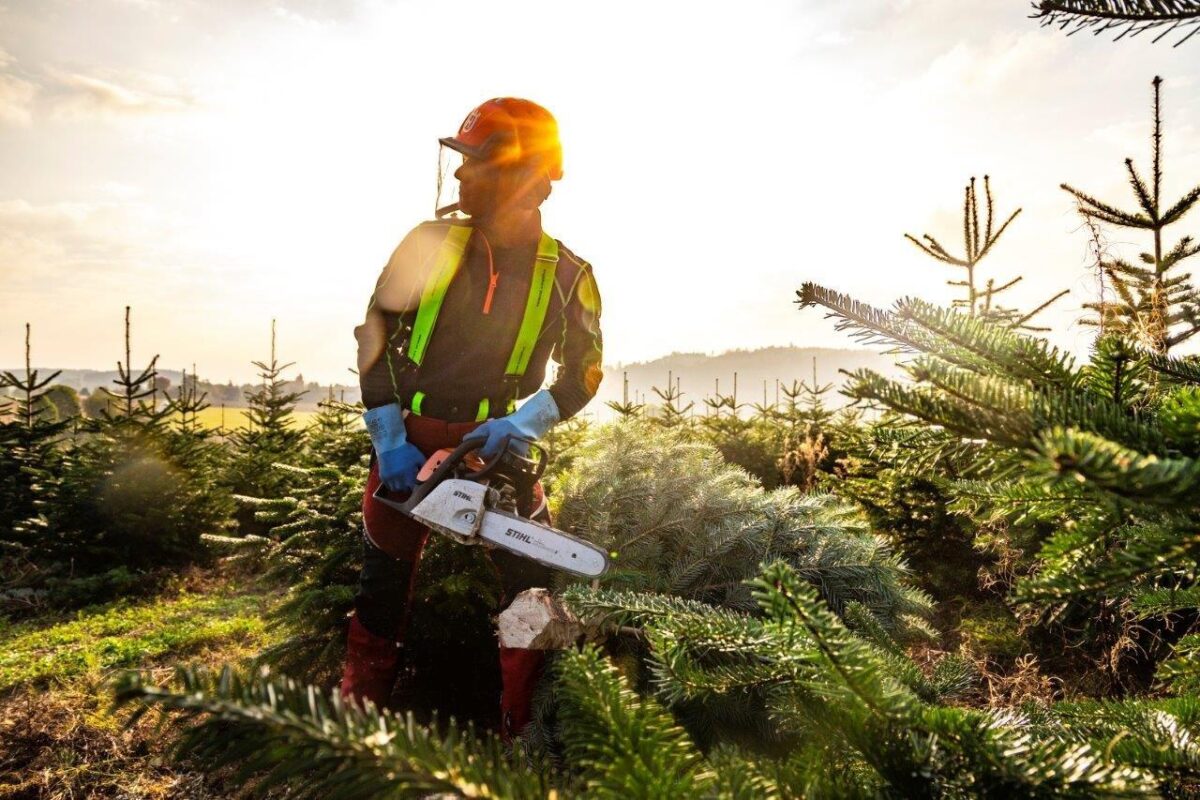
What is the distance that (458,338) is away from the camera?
2.54 m

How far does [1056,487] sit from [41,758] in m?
4.35

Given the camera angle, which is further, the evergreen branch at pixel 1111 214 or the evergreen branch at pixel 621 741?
the evergreen branch at pixel 1111 214

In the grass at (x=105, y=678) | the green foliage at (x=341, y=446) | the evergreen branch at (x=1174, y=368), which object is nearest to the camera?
the evergreen branch at (x=1174, y=368)

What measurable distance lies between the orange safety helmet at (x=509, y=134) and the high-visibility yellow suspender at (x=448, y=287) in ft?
0.99

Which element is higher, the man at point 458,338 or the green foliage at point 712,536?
the man at point 458,338

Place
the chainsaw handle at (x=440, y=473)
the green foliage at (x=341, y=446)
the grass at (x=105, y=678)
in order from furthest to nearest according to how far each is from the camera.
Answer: the green foliage at (x=341, y=446)
the grass at (x=105, y=678)
the chainsaw handle at (x=440, y=473)

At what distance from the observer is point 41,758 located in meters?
3.15

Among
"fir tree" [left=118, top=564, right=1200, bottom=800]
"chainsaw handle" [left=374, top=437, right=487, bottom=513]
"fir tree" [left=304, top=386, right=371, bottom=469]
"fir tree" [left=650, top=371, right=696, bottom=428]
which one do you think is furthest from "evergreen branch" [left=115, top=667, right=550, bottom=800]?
"fir tree" [left=650, top=371, right=696, bottom=428]

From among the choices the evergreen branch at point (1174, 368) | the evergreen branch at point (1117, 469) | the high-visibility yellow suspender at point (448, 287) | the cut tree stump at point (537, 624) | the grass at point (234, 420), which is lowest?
the grass at point (234, 420)

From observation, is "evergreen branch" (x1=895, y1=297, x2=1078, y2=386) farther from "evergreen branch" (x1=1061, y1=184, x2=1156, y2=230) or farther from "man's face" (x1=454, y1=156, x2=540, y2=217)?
"evergreen branch" (x1=1061, y1=184, x2=1156, y2=230)

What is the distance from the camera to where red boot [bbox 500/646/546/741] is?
7.61 ft

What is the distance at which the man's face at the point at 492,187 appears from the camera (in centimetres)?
242

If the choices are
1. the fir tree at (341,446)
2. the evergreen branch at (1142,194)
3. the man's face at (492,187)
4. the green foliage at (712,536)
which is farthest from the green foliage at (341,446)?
the evergreen branch at (1142,194)

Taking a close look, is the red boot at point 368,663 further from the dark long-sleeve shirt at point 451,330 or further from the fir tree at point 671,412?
the fir tree at point 671,412
